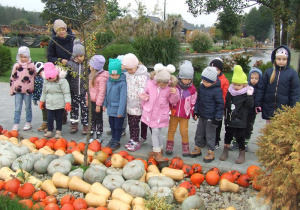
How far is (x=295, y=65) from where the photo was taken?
41.8ft

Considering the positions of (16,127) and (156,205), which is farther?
(16,127)

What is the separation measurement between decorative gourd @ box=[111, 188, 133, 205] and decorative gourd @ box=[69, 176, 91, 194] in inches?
15.3

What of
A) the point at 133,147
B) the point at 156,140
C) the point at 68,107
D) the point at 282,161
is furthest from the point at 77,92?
the point at 282,161

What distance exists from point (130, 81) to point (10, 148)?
2042mm

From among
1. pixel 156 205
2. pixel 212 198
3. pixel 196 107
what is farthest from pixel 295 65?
pixel 156 205

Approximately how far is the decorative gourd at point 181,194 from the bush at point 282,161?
79 cm

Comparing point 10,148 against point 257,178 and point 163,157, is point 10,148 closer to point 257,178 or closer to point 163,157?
point 163,157

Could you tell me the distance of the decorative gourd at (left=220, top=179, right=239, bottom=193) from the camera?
349 cm

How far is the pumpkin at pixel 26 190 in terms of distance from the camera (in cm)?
317

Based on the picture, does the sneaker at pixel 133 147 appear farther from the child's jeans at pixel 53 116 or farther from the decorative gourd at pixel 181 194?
the decorative gourd at pixel 181 194

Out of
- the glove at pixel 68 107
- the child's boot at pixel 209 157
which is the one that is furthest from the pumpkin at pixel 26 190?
the child's boot at pixel 209 157

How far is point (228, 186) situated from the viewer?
3.49 metres

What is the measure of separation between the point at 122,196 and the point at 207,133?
1.78 metres

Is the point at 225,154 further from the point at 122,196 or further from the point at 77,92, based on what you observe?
the point at 77,92
